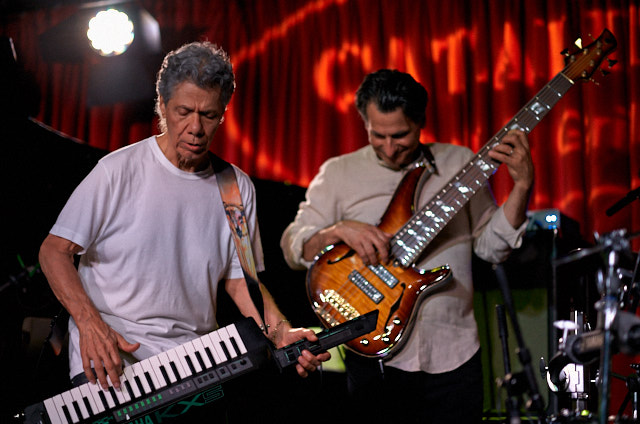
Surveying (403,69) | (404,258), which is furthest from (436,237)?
(403,69)

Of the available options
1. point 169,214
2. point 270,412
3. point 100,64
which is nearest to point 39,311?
point 270,412

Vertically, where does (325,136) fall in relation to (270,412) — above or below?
above

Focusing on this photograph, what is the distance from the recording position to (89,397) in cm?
194

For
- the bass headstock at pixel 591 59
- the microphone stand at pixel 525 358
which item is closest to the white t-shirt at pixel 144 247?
the microphone stand at pixel 525 358

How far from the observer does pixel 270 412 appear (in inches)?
115

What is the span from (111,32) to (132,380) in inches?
134

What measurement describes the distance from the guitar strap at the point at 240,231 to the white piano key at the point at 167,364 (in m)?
0.50

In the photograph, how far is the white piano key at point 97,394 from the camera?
76.2 inches

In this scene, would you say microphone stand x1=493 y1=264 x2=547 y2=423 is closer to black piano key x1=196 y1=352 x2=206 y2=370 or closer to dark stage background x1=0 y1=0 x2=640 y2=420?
black piano key x1=196 y1=352 x2=206 y2=370

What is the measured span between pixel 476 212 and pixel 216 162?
1130mm

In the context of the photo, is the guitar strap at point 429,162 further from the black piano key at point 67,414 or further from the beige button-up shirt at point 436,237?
the black piano key at point 67,414

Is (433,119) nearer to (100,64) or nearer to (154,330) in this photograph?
(100,64)

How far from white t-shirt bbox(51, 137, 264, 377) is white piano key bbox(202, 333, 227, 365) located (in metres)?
0.27

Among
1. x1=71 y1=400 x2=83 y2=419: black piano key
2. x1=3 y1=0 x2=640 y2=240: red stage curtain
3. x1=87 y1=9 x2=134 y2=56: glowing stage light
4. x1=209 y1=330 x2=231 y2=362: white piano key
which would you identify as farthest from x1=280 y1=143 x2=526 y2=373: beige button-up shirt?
x1=87 y1=9 x2=134 y2=56: glowing stage light
